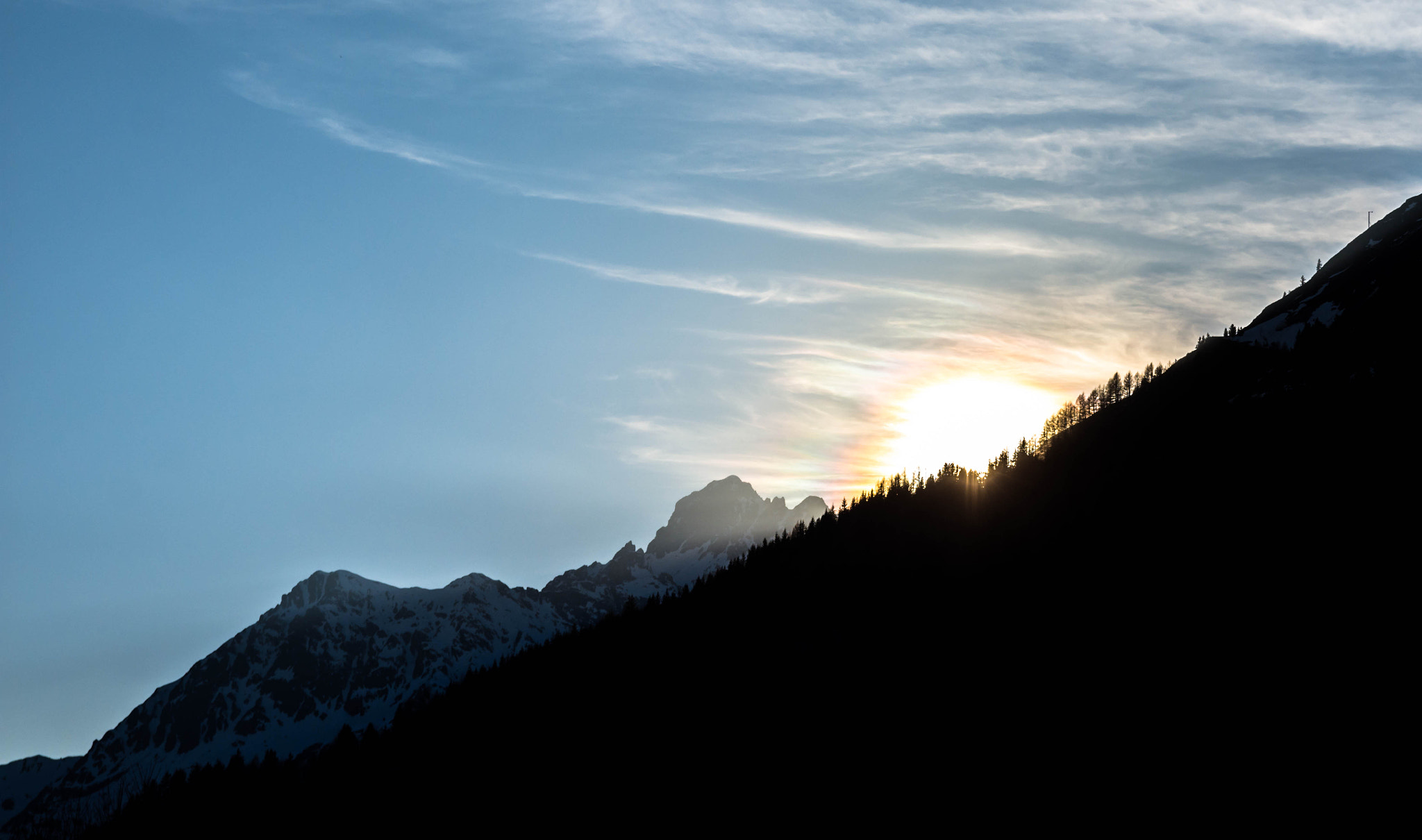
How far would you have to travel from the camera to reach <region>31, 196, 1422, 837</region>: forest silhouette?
435ft

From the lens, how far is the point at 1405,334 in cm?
18588

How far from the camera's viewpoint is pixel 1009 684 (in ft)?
525

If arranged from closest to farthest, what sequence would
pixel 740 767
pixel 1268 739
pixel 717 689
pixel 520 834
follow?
1. pixel 1268 739
2. pixel 520 834
3. pixel 740 767
4. pixel 717 689

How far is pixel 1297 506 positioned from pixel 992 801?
81.6 meters

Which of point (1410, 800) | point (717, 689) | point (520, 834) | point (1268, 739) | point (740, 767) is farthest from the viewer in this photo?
point (717, 689)

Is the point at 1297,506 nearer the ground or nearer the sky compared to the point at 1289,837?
nearer the sky

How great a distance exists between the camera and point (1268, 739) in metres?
125

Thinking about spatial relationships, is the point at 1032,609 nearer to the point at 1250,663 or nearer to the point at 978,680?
the point at 978,680

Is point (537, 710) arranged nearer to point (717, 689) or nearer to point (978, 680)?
point (717, 689)

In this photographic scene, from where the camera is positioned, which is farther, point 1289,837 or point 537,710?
point 537,710

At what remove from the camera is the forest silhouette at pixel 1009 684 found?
435 feet

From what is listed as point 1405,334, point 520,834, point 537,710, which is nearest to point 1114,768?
point 520,834

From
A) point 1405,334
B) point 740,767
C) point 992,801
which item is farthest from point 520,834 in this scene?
point 1405,334

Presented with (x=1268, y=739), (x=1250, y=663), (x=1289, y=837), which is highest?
(x=1250, y=663)
